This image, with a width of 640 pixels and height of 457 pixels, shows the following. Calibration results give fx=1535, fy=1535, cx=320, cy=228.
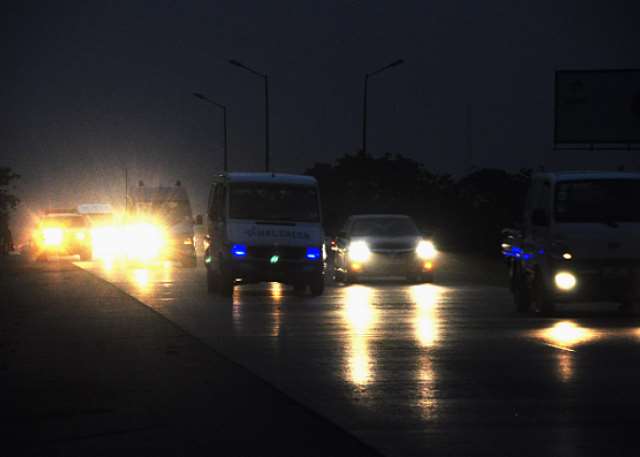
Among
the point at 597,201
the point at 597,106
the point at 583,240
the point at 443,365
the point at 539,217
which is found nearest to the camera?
the point at 443,365

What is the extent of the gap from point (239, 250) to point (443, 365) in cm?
1440

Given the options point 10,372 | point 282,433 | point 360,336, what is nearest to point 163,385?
point 10,372

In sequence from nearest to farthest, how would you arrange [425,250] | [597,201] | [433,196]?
[597,201] → [425,250] → [433,196]

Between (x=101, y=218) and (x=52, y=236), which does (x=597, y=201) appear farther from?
(x=101, y=218)

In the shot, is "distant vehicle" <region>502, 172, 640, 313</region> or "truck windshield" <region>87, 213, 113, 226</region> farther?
"truck windshield" <region>87, 213, 113, 226</region>

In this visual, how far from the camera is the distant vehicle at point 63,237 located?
5550 centimetres

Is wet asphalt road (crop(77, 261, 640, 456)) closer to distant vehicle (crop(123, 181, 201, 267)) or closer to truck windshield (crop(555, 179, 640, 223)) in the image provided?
truck windshield (crop(555, 179, 640, 223))

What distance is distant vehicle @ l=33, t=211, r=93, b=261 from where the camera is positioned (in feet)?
182

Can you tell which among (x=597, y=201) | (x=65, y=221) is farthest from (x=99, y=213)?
(x=597, y=201)

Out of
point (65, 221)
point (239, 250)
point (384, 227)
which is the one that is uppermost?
point (65, 221)

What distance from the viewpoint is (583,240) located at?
22688mm

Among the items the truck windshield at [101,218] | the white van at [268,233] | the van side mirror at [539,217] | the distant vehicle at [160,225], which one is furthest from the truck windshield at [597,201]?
the truck windshield at [101,218]

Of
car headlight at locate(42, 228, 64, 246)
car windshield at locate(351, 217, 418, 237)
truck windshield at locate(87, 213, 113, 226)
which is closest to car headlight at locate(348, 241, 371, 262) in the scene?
car windshield at locate(351, 217, 418, 237)

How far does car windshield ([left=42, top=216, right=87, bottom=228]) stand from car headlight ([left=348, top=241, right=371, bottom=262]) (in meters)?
23.9
